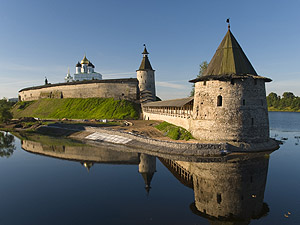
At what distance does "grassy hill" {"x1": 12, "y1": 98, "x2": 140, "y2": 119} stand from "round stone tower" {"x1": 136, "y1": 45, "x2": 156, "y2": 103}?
3.51m

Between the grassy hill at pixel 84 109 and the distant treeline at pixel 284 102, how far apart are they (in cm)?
9632

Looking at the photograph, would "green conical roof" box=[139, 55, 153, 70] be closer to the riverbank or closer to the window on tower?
the riverbank

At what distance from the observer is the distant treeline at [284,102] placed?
4355 inches

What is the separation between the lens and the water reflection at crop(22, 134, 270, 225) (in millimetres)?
10477

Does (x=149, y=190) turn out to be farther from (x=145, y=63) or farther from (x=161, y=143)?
(x=145, y=63)

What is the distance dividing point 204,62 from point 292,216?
42.3m

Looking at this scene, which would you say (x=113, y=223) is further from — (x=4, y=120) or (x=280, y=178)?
(x=4, y=120)

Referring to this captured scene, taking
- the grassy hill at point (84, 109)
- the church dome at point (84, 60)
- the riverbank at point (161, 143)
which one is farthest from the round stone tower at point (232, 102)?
the church dome at point (84, 60)

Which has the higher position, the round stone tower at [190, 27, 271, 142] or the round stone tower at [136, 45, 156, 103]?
the round stone tower at [136, 45, 156, 103]

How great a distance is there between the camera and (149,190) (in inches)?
516

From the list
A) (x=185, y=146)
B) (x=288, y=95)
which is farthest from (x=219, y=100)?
(x=288, y=95)

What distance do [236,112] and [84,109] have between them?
138 feet

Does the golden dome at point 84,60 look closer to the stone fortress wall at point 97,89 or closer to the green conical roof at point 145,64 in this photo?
the stone fortress wall at point 97,89

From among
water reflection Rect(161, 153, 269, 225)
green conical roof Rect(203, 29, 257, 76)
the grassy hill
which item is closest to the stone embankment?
water reflection Rect(161, 153, 269, 225)
